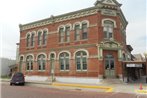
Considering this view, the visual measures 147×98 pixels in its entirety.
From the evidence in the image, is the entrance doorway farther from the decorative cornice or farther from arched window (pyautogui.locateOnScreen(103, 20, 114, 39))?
the decorative cornice

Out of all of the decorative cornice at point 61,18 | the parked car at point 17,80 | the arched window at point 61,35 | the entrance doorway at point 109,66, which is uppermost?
the decorative cornice at point 61,18

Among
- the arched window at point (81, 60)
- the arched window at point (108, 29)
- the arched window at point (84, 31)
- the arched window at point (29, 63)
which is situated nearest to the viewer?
the arched window at point (108, 29)

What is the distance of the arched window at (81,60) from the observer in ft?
87.9

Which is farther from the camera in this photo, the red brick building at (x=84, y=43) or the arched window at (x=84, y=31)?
the arched window at (x=84, y=31)

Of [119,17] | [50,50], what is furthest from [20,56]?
[119,17]

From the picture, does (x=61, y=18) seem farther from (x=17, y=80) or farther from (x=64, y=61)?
(x=17, y=80)

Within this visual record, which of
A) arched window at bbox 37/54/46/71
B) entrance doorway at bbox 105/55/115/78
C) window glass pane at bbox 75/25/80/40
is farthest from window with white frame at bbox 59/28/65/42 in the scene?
entrance doorway at bbox 105/55/115/78

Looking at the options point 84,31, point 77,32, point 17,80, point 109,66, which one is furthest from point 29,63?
point 109,66

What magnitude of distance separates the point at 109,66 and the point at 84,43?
4426 mm

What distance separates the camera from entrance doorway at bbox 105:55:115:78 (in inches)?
1011

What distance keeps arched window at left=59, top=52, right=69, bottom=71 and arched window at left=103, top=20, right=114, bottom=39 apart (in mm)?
6194

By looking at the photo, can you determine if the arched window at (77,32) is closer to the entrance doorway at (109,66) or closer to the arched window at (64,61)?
the arched window at (64,61)

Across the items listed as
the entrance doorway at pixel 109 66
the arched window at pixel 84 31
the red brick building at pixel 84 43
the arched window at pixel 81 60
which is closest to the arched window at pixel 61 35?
the red brick building at pixel 84 43

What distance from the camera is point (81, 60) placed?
27.0 meters
